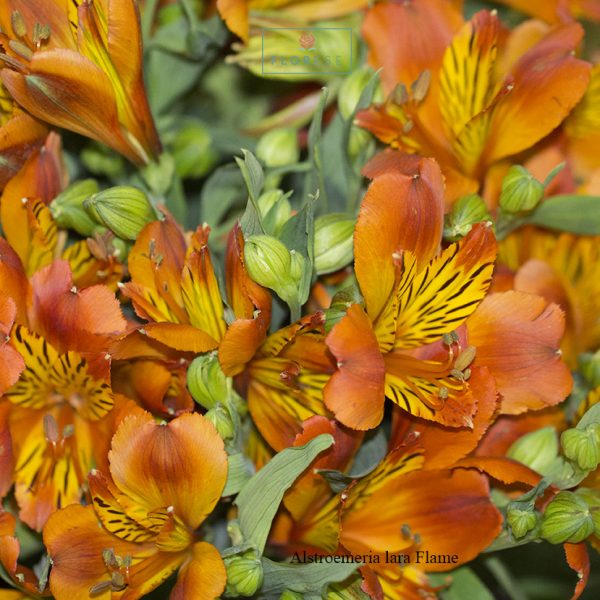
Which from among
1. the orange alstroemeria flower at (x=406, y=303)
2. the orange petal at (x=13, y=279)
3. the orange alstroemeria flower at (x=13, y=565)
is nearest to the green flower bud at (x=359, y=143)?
the orange alstroemeria flower at (x=406, y=303)

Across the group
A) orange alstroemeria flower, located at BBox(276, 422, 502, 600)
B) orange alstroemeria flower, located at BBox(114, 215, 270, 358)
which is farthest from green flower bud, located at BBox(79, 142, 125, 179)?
orange alstroemeria flower, located at BBox(276, 422, 502, 600)

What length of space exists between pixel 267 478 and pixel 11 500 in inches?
10.7

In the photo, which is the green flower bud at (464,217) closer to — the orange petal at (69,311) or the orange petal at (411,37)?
the orange petal at (411,37)

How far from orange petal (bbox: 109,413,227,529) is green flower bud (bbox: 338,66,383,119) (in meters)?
0.37

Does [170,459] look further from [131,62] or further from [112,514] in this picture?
[131,62]

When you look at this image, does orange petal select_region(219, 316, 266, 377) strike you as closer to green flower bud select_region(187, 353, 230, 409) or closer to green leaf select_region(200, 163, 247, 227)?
green flower bud select_region(187, 353, 230, 409)

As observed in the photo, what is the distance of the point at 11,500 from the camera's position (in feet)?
2.98

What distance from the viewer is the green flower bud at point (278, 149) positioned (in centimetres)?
99

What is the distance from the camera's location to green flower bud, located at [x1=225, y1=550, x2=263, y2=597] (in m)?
0.76

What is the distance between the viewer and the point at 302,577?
79 cm

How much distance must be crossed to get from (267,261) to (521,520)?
11.3 inches

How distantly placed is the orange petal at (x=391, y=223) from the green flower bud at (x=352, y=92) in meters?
0.18

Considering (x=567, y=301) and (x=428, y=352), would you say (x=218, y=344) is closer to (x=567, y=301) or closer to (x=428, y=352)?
(x=428, y=352)

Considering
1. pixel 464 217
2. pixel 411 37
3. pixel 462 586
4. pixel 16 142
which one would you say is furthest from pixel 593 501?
pixel 16 142
